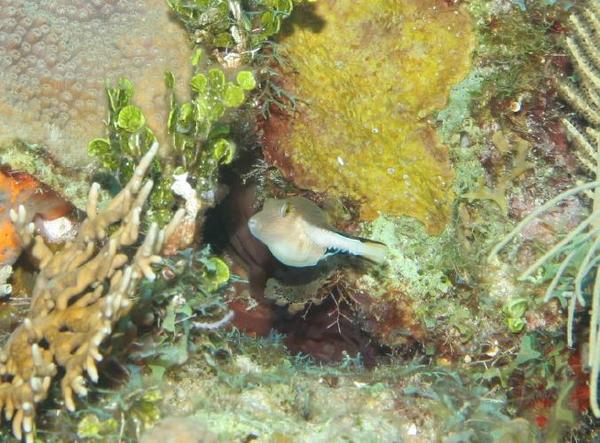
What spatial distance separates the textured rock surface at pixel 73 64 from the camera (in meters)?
3.14

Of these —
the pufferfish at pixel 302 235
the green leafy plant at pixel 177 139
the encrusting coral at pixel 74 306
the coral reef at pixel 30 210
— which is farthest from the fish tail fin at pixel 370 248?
the coral reef at pixel 30 210

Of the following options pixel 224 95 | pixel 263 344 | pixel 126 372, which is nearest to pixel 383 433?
pixel 263 344

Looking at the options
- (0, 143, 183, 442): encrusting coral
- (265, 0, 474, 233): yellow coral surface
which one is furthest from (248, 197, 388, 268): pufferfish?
(0, 143, 183, 442): encrusting coral

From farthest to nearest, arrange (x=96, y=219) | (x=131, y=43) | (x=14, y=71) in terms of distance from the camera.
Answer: (x=131, y=43), (x=14, y=71), (x=96, y=219)

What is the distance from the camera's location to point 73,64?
3256mm

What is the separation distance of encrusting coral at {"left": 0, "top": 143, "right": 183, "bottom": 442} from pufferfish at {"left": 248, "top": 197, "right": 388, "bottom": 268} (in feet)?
4.07

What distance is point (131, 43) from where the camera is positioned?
3.40 meters

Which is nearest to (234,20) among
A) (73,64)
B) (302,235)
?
(73,64)

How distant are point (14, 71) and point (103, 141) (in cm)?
71

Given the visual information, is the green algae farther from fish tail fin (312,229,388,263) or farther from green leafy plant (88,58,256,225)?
fish tail fin (312,229,388,263)

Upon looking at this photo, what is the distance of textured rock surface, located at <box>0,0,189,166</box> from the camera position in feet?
10.3

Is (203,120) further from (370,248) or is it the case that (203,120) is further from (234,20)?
(370,248)

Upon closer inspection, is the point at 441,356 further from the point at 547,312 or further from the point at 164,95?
the point at 164,95

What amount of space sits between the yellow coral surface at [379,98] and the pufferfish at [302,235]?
0.36 metres
